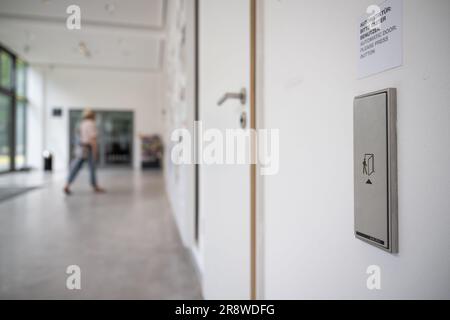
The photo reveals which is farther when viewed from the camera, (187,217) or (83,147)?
(83,147)

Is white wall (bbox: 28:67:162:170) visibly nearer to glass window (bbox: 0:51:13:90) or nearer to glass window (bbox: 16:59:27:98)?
glass window (bbox: 16:59:27:98)

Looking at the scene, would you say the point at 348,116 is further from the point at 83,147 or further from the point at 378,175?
the point at 83,147

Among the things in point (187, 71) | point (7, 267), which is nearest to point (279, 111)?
point (187, 71)

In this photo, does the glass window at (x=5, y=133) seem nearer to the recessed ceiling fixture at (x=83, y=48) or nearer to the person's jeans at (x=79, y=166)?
the recessed ceiling fixture at (x=83, y=48)

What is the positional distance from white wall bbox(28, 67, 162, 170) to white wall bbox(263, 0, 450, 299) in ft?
30.5

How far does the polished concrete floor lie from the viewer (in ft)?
5.11

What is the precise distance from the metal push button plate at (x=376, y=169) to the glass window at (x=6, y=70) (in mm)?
9571

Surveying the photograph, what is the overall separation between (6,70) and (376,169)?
33.1ft

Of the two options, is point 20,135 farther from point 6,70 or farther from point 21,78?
point 6,70

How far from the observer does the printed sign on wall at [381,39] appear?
1.26 ft

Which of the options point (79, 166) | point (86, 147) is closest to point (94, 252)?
point (79, 166)

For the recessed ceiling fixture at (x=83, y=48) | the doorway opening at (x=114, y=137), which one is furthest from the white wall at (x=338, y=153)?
the doorway opening at (x=114, y=137)
